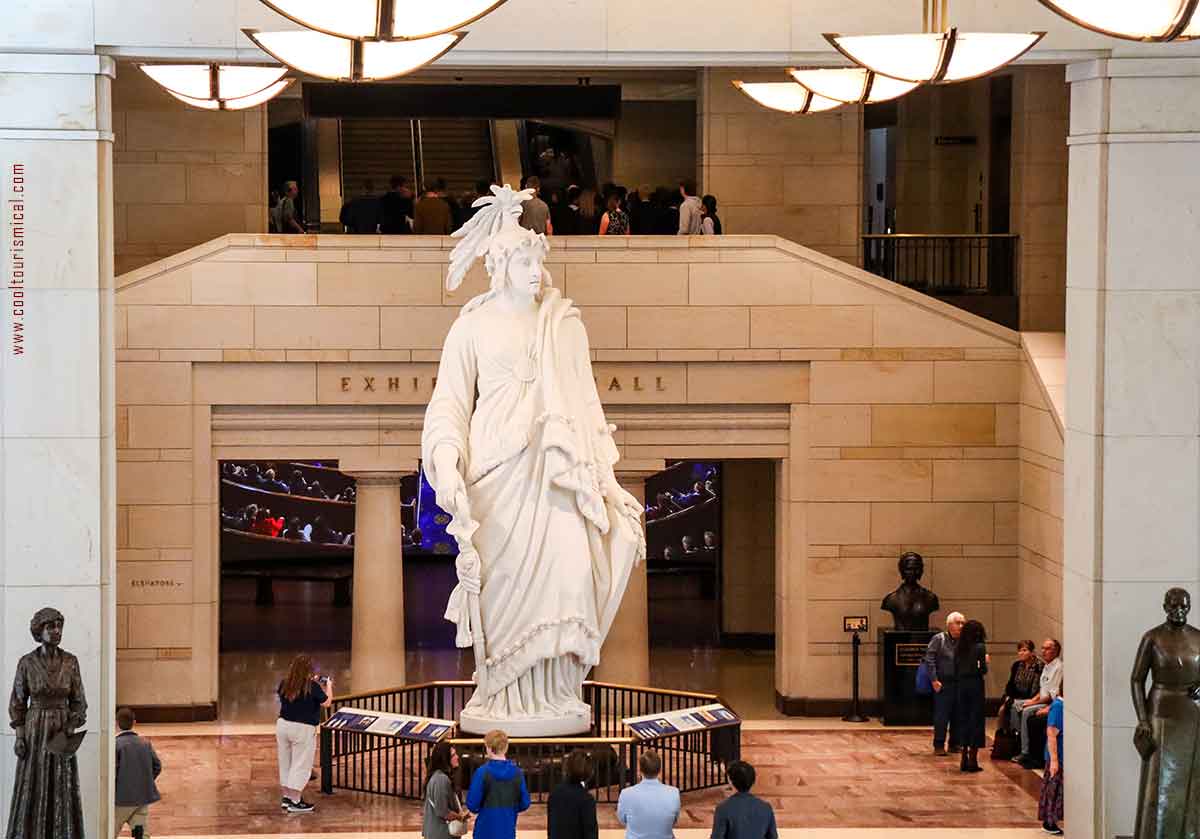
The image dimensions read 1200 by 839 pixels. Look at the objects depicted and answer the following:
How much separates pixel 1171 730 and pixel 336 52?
19.2 ft

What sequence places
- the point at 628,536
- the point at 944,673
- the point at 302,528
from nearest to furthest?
the point at 628,536 → the point at 944,673 → the point at 302,528

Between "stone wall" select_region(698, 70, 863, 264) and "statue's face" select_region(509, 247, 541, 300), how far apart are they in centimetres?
805

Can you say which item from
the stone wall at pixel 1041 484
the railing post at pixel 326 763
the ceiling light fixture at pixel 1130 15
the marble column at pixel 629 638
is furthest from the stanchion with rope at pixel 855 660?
the ceiling light fixture at pixel 1130 15

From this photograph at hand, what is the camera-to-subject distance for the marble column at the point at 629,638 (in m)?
20.0

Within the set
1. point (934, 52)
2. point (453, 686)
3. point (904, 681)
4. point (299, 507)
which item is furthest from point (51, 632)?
point (299, 507)

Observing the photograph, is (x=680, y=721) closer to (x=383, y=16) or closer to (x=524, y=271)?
(x=524, y=271)

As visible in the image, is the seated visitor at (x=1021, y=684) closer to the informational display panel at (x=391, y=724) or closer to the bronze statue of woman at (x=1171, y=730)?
the informational display panel at (x=391, y=724)

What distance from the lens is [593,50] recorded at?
1255 centimetres

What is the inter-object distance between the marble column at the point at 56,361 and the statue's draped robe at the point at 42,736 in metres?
0.70

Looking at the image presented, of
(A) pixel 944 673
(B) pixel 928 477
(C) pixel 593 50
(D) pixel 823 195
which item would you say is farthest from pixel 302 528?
(C) pixel 593 50

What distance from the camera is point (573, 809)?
11.2 meters

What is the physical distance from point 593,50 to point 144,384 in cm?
810

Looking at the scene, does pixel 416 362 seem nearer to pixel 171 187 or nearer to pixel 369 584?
pixel 369 584

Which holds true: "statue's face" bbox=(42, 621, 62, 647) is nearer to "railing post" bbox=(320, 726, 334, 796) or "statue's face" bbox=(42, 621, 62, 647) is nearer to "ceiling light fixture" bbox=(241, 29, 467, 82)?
"ceiling light fixture" bbox=(241, 29, 467, 82)
